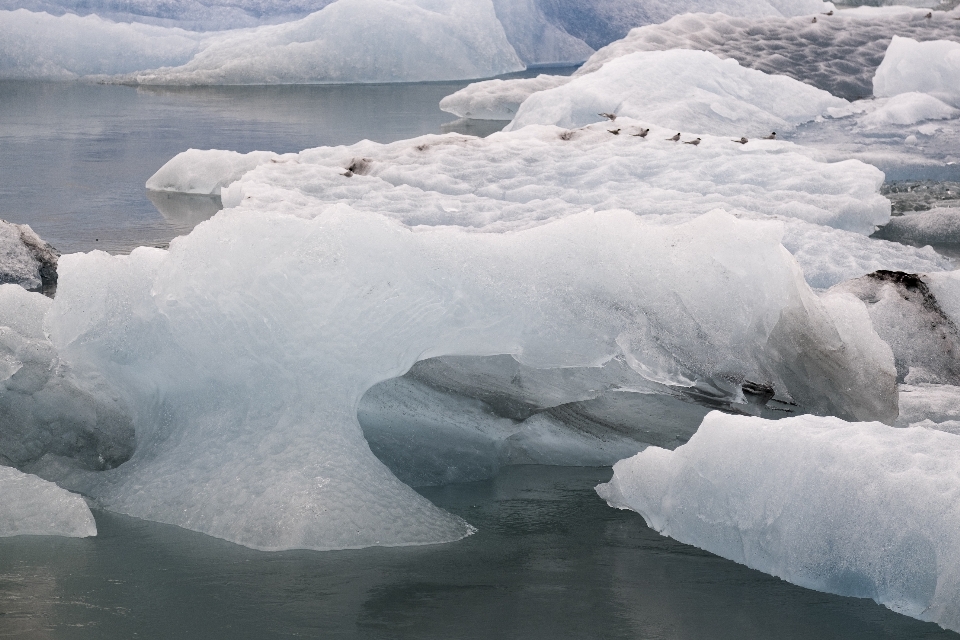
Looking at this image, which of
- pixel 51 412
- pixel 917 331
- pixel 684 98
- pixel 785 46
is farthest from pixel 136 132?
pixel 917 331

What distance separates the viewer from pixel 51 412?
2.84m

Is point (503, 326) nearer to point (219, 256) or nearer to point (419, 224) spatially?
point (219, 256)

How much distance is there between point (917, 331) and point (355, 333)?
224cm

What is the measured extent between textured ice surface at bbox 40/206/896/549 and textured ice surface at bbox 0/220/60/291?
100 inches

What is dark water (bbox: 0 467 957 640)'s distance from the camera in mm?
2033

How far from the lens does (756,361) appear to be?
10.1 ft

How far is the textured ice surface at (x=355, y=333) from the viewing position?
8.45 feet

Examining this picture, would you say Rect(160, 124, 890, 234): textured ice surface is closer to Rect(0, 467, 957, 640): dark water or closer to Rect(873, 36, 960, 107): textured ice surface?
Rect(0, 467, 957, 640): dark water

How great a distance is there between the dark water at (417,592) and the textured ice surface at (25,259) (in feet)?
9.87

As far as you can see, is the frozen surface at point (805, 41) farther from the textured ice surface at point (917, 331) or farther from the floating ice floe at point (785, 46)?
the textured ice surface at point (917, 331)

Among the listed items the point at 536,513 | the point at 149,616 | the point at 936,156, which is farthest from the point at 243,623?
the point at 936,156

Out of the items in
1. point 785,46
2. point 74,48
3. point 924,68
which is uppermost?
point 785,46

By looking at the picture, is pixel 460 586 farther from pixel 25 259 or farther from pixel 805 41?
pixel 805 41

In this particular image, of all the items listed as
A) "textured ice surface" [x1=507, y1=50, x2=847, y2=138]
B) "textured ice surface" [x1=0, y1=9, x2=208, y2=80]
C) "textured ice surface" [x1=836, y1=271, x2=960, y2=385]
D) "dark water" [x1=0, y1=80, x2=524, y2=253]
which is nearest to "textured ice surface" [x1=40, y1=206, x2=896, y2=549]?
"textured ice surface" [x1=836, y1=271, x2=960, y2=385]
